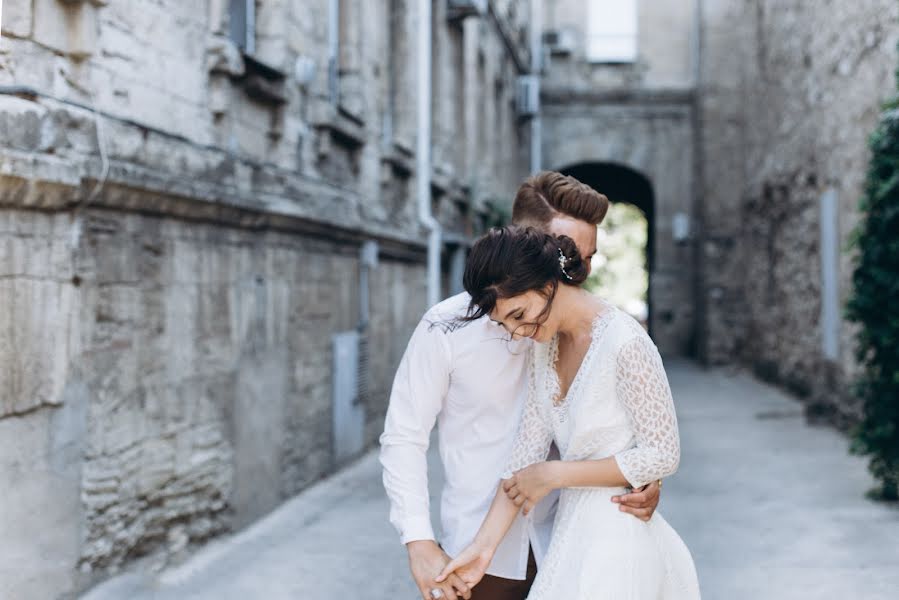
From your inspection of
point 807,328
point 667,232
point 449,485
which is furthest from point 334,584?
point 667,232

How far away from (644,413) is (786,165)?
1155 cm

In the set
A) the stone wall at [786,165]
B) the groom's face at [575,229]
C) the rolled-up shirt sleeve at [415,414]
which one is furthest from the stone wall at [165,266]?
the stone wall at [786,165]

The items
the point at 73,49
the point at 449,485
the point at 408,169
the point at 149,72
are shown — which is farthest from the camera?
the point at 408,169

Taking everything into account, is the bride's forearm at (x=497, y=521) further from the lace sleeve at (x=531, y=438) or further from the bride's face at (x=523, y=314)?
the bride's face at (x=523, y=314)

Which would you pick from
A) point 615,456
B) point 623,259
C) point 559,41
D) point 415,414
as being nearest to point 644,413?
point 615,456

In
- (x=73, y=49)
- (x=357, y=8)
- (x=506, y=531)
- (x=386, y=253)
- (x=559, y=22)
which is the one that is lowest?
(x=506, y=531)

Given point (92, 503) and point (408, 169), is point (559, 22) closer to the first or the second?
point (408, 169)

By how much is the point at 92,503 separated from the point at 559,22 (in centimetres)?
1856

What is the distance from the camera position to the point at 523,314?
2283 mm

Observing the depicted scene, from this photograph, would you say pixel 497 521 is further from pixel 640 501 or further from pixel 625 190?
pixel 625 190

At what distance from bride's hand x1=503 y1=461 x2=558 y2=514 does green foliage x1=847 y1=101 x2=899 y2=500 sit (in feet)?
14.4

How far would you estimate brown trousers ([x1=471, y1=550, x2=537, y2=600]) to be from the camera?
2586 mm

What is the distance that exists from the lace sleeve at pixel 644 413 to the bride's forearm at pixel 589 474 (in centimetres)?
2

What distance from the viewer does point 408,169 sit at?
1020 cm
